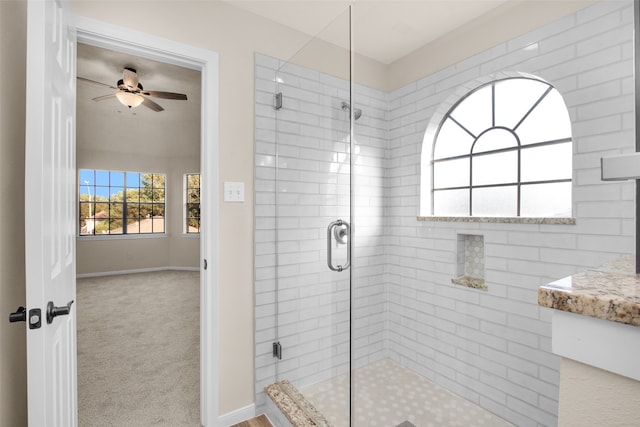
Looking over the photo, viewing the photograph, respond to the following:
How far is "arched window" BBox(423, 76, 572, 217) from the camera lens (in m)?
1.62

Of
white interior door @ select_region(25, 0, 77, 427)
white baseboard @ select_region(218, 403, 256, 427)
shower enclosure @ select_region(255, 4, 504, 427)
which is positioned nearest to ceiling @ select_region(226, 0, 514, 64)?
shower enclosure @ select_region(255, 4, 504, 427)

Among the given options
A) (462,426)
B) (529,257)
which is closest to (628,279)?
(529,257)

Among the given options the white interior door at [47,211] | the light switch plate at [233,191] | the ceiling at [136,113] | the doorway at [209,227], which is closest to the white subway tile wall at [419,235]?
the light switch plate at [233,191]

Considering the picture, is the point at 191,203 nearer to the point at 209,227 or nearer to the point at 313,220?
the point at 209,227

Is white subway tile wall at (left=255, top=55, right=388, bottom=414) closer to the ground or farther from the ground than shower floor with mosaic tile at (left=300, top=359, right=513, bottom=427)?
farther from the ground

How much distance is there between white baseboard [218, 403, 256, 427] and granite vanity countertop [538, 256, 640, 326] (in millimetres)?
1944

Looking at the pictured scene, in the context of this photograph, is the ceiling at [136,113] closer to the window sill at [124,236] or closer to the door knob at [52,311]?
the window sill at [124,236]

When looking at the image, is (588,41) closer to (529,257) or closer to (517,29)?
(517,29)

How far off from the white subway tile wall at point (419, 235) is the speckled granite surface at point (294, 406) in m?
0.06

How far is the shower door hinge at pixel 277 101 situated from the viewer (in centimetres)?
197

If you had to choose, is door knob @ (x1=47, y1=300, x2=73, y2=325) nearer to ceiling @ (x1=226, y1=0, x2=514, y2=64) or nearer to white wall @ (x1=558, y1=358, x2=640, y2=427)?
white wall @ (x1=558, y1=358, x2=640, y2=427)

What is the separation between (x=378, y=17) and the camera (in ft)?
6.59

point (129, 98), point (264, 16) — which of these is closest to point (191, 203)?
point (129, 98)

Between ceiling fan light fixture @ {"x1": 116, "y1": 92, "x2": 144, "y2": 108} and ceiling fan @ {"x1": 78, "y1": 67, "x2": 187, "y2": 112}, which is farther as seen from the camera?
ceiling fan light fixture @ {"x1": 116, "y1": 92, "x2": 144, "y2": 108}
